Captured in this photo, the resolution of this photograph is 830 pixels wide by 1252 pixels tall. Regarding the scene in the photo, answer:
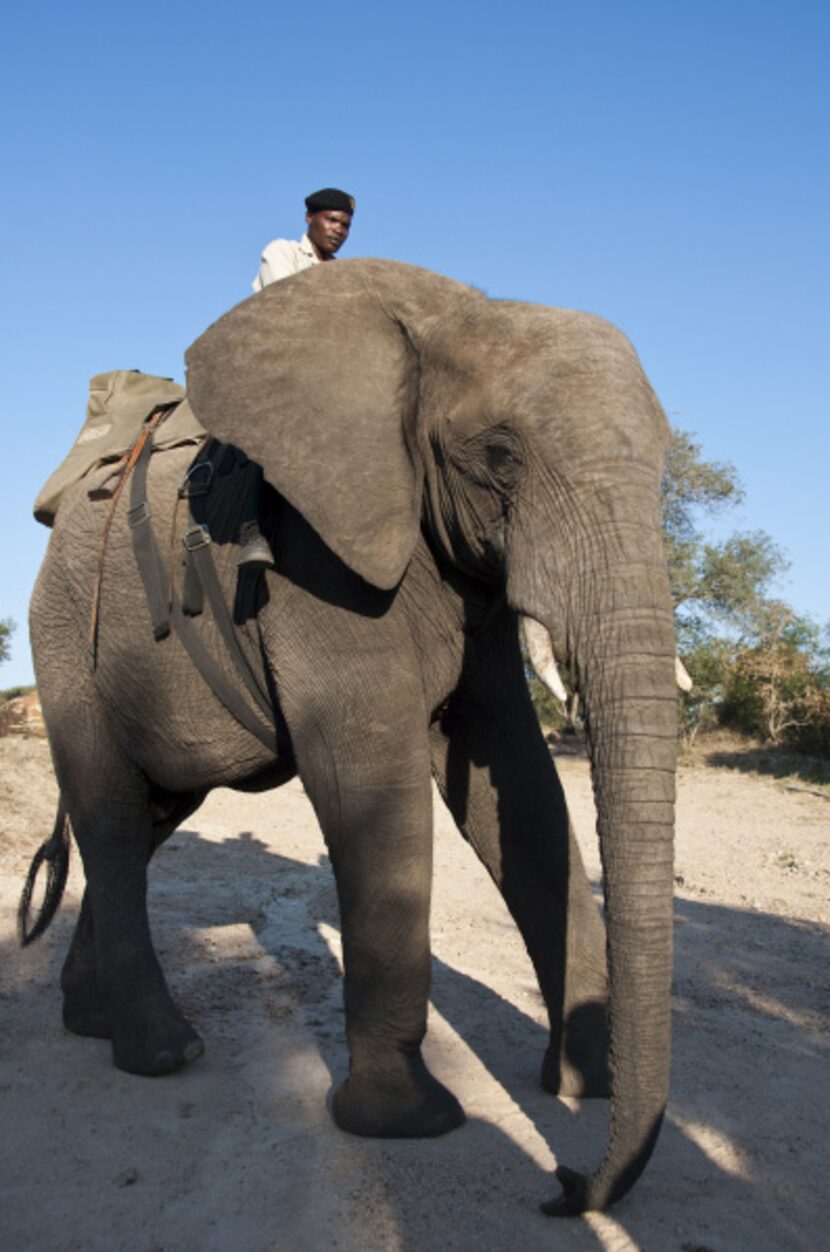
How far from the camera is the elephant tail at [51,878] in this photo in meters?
6.09

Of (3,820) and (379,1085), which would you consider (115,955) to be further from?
(3,820)

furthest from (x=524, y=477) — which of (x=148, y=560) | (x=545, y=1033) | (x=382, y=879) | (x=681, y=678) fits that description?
(x=545, y=1033)

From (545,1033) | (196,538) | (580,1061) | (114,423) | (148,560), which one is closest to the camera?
(580,1061)

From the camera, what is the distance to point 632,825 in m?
3.37

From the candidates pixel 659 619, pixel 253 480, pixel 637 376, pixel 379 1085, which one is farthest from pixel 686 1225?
pixel 253 480

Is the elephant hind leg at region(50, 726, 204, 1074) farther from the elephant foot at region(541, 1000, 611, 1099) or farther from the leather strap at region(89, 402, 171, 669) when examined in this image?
the elephant foot at region(541, 1000, 611, 1099)

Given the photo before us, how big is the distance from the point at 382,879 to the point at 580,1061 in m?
1.17

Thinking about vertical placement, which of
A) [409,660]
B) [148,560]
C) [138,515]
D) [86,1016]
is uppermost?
[138,515]

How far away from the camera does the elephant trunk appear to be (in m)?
3.21

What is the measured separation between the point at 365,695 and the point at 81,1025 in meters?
2.55

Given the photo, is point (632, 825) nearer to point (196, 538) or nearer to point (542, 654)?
point (542, 654)

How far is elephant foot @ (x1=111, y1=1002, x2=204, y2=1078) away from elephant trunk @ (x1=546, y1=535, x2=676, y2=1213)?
2036 mm

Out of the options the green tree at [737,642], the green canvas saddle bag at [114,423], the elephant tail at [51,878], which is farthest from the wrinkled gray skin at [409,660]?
the green tree at [737,642]

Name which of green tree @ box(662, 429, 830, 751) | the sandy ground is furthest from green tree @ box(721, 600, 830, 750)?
the sandy ground
